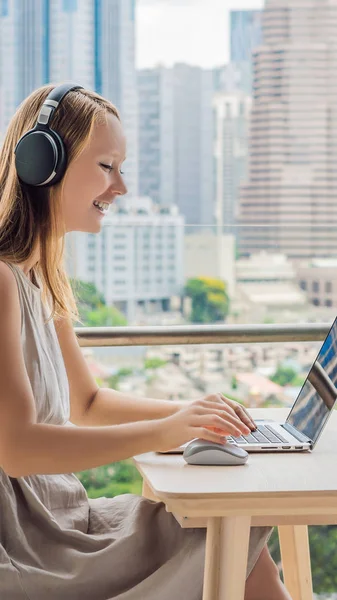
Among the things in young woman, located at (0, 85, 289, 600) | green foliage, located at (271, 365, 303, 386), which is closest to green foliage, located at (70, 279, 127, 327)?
green foliage, located at (271, 365, 303, 386)

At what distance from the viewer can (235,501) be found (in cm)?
90

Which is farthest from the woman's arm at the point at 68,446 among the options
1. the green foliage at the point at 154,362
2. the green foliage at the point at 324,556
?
the green foliage at the point at 154,362

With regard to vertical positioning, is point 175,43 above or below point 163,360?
above

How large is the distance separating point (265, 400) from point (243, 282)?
1220mm

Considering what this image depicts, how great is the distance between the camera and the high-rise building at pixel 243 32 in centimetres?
1459

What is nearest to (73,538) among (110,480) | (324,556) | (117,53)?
(324,556)

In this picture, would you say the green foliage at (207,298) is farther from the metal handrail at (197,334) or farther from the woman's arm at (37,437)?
the woman's arm at (37,437)

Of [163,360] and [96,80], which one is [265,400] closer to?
[163,360]

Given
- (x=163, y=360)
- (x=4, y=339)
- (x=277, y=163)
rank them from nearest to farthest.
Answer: (x=4, y=339) < (x=163, y=360) < (x=277, y=163)

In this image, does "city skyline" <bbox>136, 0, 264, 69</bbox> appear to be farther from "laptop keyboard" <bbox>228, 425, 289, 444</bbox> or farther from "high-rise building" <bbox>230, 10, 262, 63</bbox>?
"laptop keyboard" <bbox>228, 425, 289, 444</bbox>

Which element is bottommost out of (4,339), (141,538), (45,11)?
(141,538)

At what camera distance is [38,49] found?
1390 centimetres

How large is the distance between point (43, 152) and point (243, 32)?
47.4 ft

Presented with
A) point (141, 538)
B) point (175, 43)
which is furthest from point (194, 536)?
point (175, 43)
